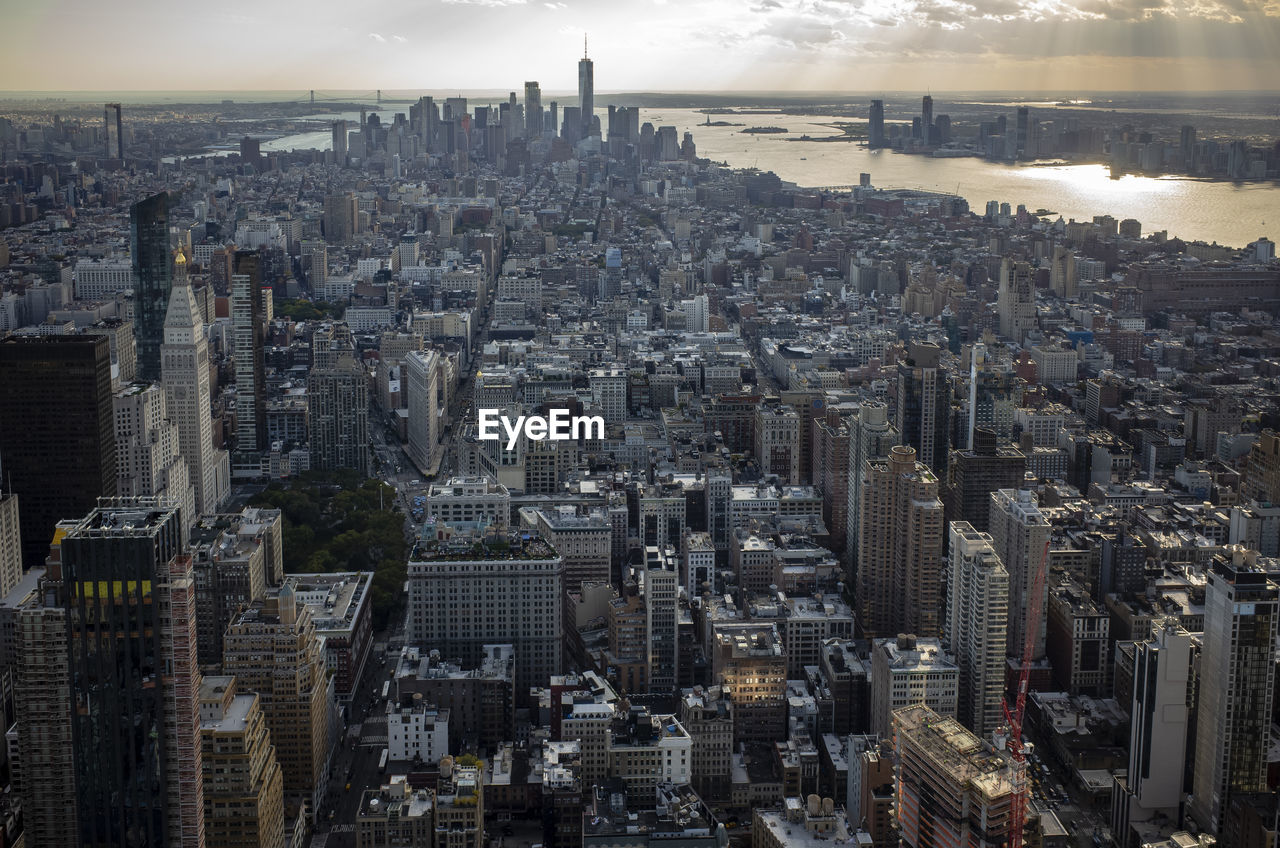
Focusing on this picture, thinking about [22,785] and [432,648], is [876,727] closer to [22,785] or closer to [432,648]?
[432,648]

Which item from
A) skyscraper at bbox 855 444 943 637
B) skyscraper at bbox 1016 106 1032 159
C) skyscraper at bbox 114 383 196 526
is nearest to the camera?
skyscraper at bbox 855 444 943 637

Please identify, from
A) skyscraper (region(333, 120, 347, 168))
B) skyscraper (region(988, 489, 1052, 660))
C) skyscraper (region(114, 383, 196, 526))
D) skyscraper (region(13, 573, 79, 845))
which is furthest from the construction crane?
skyscraper (region(333, 120, 347, 168))

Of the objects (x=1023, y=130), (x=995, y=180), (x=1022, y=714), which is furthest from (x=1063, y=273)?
(x=1022, y=714)

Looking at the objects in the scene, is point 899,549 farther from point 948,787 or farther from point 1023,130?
point 1023,130

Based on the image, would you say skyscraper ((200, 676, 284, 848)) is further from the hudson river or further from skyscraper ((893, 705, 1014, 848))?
the hudson river

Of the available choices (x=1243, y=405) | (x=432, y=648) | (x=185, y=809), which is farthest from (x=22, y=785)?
(x=1243, y=405)
